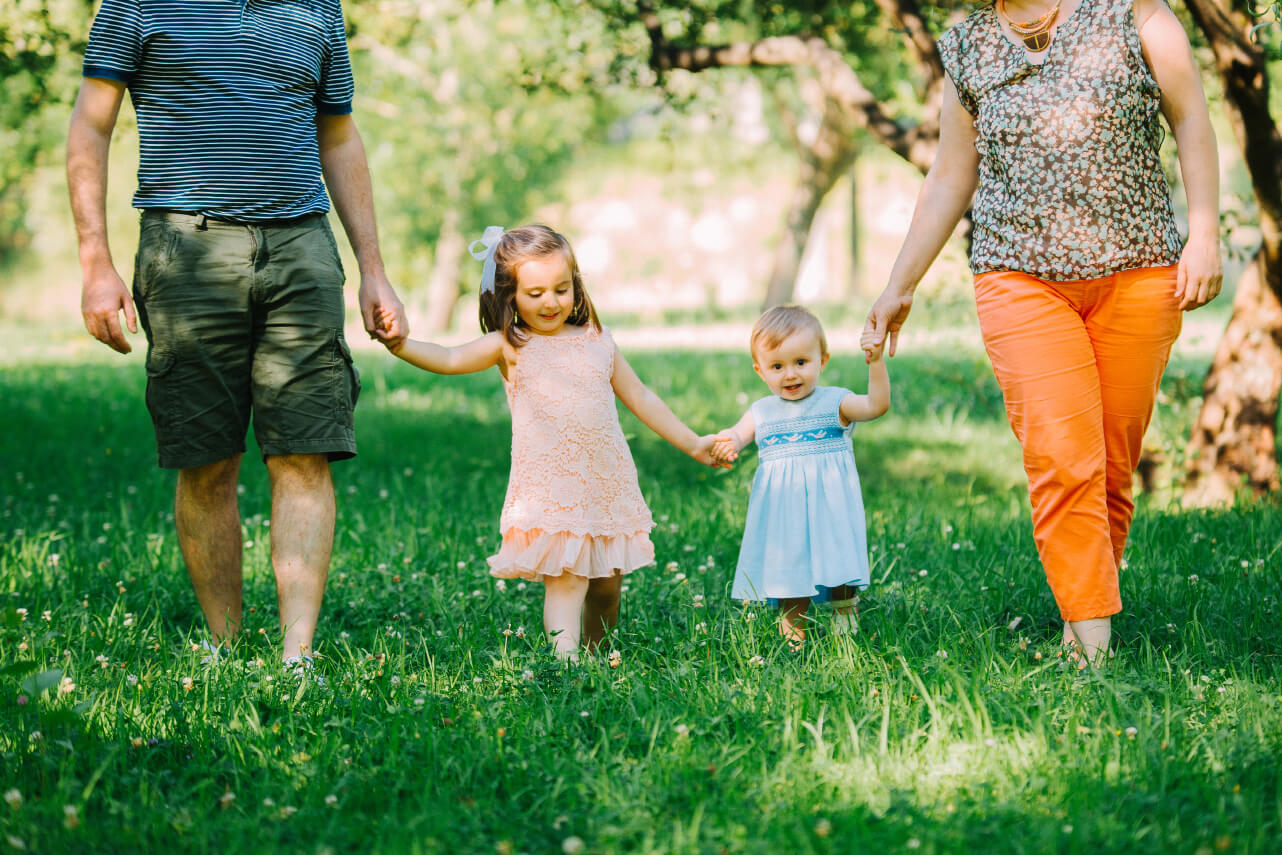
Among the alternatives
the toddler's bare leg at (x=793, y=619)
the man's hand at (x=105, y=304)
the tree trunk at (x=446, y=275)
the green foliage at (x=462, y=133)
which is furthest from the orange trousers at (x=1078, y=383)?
the tree trunk at (x=446, y=275)

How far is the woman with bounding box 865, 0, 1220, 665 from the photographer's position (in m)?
3.26

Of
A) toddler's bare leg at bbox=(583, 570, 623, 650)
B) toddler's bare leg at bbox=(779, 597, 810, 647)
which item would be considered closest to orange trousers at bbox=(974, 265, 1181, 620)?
toddler's bare leg at bbox=(779, 597, 810, 647)

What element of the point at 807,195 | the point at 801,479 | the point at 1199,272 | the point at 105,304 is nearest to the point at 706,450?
the point at 801,479

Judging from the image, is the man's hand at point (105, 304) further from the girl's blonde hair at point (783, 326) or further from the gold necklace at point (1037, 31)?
the gold necklace at point (1037, 31)

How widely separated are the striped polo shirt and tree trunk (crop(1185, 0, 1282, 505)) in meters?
4.14

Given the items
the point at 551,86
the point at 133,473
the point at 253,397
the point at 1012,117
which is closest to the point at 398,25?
the point at 551,86

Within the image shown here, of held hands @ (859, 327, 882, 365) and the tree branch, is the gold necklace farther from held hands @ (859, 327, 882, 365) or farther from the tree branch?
the tree branch

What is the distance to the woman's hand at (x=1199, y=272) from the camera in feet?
10.5

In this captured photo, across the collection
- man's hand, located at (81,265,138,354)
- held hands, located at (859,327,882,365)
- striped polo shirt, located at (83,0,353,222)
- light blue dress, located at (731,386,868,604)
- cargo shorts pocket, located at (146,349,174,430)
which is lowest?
light blue dress, located at (731,386,868,604)

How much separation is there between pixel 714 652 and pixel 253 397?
1.62 m

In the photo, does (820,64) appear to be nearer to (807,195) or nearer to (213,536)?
(213,536)

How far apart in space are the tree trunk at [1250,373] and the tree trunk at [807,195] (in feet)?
43.1

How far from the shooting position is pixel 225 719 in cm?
307

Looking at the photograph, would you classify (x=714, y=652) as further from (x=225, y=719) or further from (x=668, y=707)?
(x=225, y=719)
